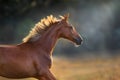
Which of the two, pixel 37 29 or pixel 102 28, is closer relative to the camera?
pixel 37 29

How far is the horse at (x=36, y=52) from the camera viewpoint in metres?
12.5

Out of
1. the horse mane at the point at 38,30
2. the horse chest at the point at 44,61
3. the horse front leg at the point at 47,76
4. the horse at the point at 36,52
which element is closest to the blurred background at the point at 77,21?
the horse at the point at 36,52

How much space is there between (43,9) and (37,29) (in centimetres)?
2518

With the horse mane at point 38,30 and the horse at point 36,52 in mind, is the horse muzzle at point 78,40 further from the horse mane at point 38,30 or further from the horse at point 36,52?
the horse mane at point 38,30

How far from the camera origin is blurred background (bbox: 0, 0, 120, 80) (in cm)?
3609

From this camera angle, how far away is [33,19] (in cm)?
3797

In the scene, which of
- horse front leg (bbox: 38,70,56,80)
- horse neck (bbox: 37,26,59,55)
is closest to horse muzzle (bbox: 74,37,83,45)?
horse neck (bbox: 37,26,59,55)

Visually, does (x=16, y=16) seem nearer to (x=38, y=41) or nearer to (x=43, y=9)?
(x=43, y=9)

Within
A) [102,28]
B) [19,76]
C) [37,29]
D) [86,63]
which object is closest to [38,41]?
[37,29]

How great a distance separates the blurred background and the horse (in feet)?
59.4

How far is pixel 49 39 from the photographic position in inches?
538

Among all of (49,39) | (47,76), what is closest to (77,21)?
(49,39)

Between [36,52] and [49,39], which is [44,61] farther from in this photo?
[49,39]

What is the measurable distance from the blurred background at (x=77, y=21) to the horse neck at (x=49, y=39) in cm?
1813
